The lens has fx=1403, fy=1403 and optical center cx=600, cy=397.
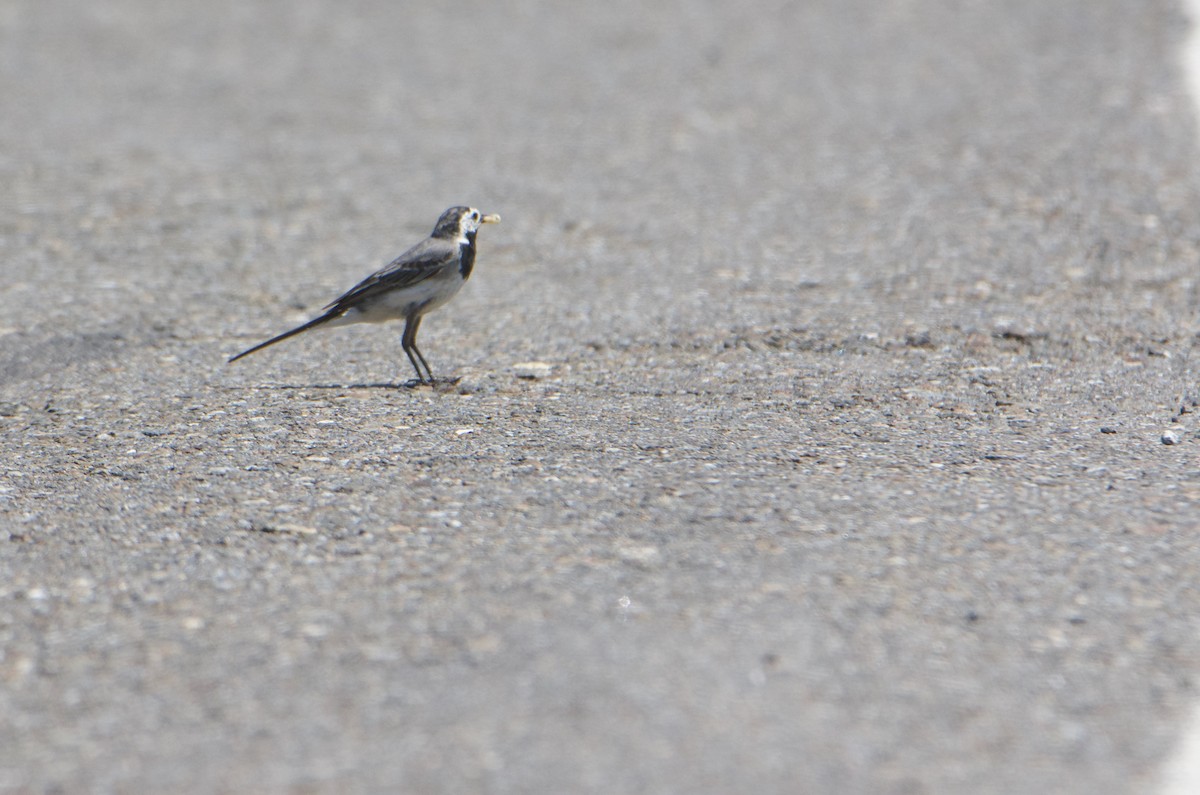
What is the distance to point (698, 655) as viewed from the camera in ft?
11.8

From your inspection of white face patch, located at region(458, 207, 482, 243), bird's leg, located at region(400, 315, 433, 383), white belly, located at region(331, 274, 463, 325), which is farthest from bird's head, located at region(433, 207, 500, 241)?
bird's leg, located at region(400, 315, 433, 383)

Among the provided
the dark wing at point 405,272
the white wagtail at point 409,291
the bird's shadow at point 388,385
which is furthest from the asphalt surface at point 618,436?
the dark wing at point 405,272

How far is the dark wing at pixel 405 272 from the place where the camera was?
20.7ft

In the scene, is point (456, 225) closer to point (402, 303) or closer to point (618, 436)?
point (402, 303)

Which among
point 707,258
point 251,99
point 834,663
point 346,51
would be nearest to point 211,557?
point 834,663

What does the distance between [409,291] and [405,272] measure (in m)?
0.09

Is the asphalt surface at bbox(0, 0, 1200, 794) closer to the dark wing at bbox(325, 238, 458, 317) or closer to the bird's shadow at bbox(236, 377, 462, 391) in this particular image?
the bird's shadow at bbox(236, 377, 462, 391)

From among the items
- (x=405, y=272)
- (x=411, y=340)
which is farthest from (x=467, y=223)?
(x=411, y=340)

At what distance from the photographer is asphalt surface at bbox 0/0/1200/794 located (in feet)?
11.0

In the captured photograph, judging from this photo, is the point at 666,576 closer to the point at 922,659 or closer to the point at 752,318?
the point at 922,659

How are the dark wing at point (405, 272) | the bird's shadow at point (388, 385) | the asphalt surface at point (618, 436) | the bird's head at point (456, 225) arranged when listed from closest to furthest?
the asphalt surface at point (618, 436)
the bird's shadow at point (388, 385)
the dark wing at point (405, 272)
the bird's head at point (456, 225)

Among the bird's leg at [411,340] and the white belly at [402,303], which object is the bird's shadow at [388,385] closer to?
the bird's leg at [411,340]

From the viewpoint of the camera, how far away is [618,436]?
5.28 m

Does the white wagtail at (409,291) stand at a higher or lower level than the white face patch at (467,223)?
lower
